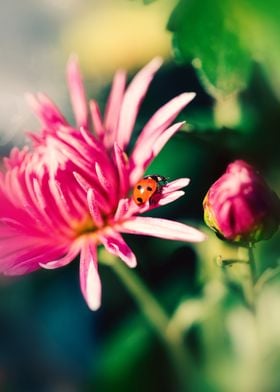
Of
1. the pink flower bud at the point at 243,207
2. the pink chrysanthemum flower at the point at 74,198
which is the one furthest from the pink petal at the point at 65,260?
the pink flower bud at the point at 243,207

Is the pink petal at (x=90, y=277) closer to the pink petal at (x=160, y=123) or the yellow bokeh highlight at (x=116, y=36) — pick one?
the pink petal at (x=160, y=123)

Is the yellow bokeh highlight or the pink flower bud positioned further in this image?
the yellow bokeh highlight

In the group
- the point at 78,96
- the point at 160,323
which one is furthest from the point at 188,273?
the point at 78,96

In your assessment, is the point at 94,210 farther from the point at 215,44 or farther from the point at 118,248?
the point at 215,44

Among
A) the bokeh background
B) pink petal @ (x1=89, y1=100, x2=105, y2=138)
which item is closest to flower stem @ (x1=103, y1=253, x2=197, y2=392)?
the bokeh background

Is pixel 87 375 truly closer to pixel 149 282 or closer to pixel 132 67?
pixel 149 282

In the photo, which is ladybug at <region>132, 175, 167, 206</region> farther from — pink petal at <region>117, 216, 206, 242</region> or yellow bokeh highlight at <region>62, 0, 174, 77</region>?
yellow bokeh highlight at <region>62, 0, 174, 77</region>
